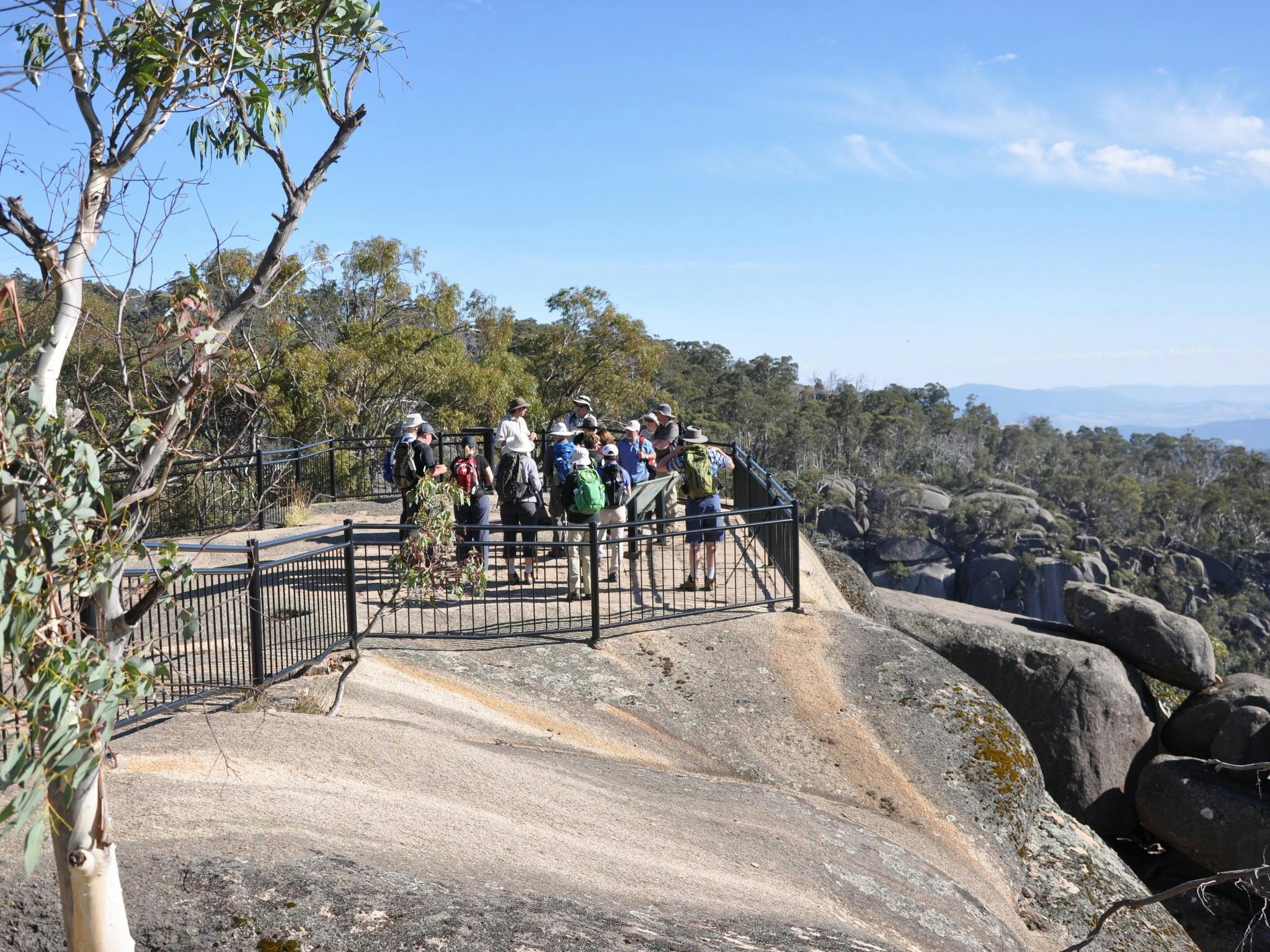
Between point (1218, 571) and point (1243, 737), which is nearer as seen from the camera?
point (1243, 737)

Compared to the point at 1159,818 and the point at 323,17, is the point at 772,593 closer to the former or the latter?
the point at 1159,818

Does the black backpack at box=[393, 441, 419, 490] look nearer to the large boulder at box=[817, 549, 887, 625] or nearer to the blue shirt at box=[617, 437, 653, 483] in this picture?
the blue shirt at box=[617, 437, 653, 483]

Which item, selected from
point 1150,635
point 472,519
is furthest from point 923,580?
point 472,519

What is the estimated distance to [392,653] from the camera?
9.05 meters

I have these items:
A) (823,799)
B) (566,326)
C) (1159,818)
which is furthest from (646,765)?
(566,326)

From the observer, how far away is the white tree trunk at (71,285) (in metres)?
3.18

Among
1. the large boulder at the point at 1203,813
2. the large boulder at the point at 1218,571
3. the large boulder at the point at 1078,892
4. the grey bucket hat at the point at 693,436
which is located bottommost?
the large boulder at the point at 1218,571

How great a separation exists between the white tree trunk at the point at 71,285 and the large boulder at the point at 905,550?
62792 millimetres

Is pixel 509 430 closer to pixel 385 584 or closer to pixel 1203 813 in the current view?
pixel 385 584

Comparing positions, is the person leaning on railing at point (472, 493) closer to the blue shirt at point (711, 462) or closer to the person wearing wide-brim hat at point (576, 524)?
the person wearing wide-brim hat at point (576, 524)

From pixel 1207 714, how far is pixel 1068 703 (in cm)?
306

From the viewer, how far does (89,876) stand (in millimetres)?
3279

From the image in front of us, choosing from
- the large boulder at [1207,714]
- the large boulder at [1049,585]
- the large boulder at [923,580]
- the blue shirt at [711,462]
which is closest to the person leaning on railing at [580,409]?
the blue shirt at [711,462]

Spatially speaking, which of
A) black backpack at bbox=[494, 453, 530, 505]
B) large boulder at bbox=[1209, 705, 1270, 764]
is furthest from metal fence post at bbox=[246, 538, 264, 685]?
large boulder at bbox=[1209, 705, 1270, 764]
